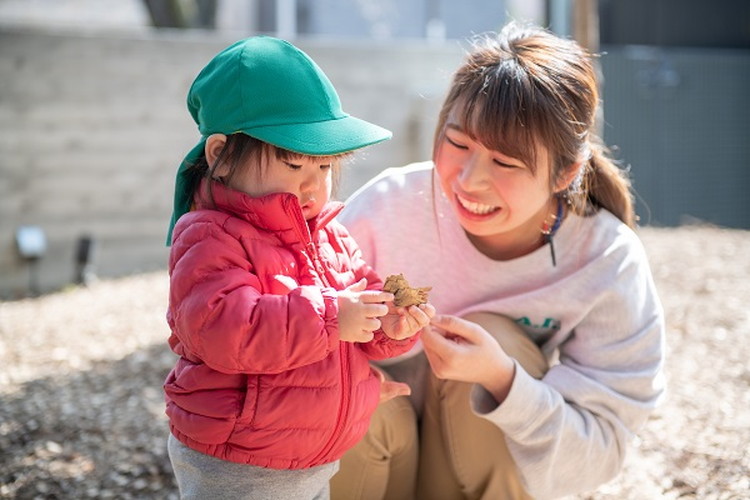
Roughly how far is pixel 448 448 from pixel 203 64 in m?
4.70

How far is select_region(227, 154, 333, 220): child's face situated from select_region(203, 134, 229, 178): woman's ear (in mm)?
23

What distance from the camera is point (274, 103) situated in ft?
5.97

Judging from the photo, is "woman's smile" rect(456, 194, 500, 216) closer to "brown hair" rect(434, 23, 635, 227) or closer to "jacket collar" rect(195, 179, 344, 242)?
"brown hair" rect(434, 23, 635, 227)

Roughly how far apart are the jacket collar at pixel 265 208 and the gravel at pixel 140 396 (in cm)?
126

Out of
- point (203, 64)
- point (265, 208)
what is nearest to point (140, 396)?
point (265, 208)

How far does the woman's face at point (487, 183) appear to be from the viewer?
2268 millimetres

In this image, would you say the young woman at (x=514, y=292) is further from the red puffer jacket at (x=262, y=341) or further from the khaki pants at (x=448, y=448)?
the red puffer jacket at (x=262, y=341)

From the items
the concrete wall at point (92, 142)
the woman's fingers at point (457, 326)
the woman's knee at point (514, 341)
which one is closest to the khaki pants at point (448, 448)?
the woman's knee at point (514, 341)

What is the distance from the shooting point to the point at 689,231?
24.2ft

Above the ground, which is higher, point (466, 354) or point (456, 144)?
point (456, 144)

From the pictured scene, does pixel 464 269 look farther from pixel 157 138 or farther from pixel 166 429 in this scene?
pixel 157 138

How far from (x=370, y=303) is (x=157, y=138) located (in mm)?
5032

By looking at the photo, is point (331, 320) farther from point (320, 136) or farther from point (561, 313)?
point (561, 313)

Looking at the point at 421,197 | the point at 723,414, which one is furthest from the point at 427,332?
the point at 723,414
